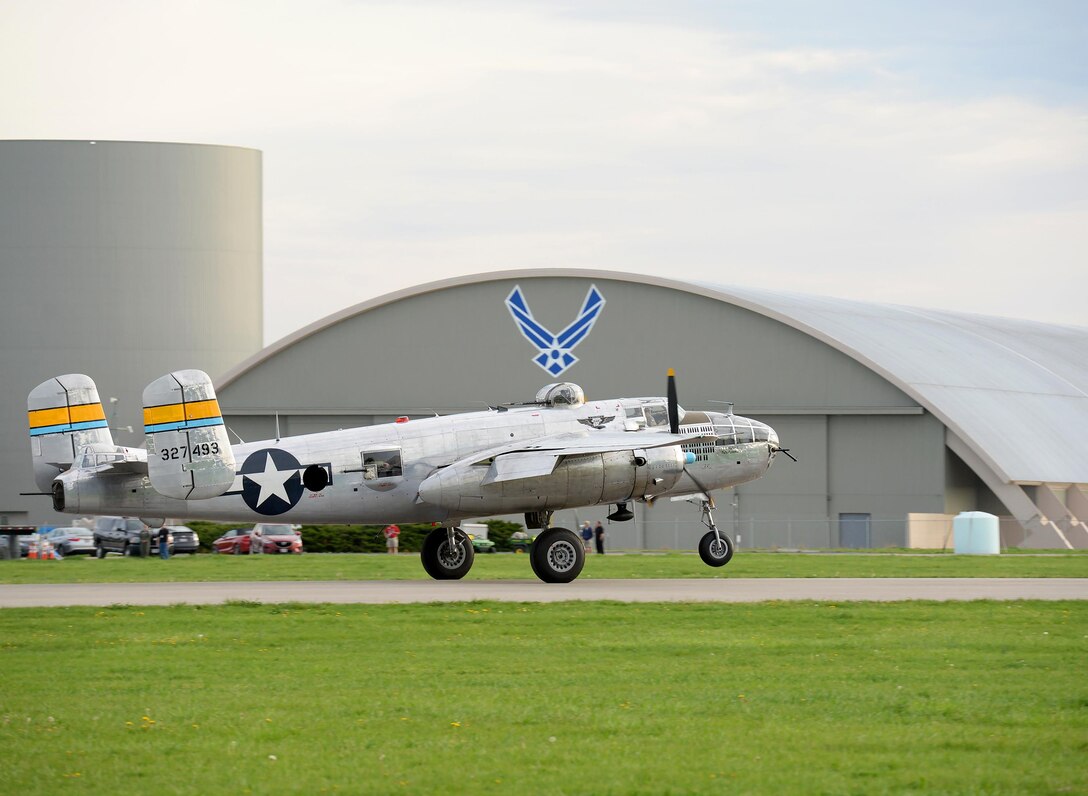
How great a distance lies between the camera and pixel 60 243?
3201 inches

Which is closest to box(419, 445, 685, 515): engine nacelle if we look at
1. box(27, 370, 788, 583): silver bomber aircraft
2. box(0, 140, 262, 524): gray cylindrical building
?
box(27, 370, 788, 583): silver bomber aircraft

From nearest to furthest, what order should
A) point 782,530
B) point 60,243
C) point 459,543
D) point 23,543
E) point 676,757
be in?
point 676,757
point 459,543
point 23,543
point 782,530
point 60,243

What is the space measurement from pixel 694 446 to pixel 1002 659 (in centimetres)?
1598

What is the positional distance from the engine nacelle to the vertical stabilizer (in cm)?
703

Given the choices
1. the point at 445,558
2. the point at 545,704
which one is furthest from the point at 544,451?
the point at 545,704

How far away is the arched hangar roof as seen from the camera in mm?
58750

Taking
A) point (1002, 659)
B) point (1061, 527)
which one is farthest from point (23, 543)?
point (1002, 659)

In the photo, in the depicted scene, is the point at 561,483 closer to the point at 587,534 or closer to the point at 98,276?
the point at 587,534

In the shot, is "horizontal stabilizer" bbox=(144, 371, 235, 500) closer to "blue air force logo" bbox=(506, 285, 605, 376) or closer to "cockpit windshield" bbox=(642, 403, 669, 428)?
"cockpit windshield" bbox=(642, 403, 669, 428)

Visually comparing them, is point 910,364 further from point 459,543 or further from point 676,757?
point 676,757

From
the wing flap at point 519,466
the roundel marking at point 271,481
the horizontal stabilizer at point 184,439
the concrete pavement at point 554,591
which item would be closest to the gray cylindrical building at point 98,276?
the concrete pavement at point 554,591

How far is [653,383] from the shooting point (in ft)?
208

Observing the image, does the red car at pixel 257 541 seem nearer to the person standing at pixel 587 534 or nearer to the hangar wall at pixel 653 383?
the hangar wall at pixel 653 383

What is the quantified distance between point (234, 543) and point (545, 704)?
4720 centimetres
